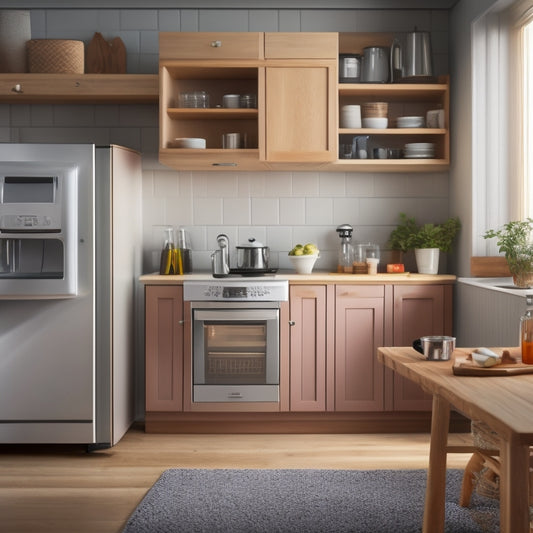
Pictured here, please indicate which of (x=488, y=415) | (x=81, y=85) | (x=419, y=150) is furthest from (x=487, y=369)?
(x=81, y=85)

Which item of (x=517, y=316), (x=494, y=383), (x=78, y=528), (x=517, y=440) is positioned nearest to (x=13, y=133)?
(x=78, y=528)

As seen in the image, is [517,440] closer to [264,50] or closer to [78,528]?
[78,528]

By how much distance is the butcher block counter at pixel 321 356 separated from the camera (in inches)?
171

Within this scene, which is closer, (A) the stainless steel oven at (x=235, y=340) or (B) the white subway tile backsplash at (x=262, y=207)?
(A) the stainless steel oven at (x=235, y=340)

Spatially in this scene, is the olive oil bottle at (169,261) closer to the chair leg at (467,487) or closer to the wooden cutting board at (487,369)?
the chair leg at (467,487)

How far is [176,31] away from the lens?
4.75m

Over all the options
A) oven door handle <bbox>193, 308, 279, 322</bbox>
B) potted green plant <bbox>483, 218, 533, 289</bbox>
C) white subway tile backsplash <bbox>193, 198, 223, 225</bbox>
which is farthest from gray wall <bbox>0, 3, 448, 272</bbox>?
potted green plant <bbox>483, 218, 533, 289</bbox>

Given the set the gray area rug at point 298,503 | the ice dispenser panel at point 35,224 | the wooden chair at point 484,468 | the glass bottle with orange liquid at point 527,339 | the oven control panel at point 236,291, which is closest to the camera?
the glass bottle with orange liquid at point 527,339

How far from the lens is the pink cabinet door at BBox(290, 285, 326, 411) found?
4352mm

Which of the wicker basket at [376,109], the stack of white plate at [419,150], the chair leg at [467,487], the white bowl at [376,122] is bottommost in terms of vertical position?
the chair leg at [467,487]

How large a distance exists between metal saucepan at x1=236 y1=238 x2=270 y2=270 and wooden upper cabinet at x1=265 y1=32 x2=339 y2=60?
3.81 feet

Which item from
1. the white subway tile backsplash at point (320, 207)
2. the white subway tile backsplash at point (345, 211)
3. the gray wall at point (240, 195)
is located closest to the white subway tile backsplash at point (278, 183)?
the gray wall at point (240, 195)

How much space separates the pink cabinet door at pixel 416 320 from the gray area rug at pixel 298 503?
2.63ft

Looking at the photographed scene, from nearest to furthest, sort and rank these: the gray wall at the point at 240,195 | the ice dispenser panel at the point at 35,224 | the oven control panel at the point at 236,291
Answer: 1. the ice dispenser panel at the point at 35,224
2. the oven control panel at the point at 236,291
3. the gray wall at the point at 240,195
